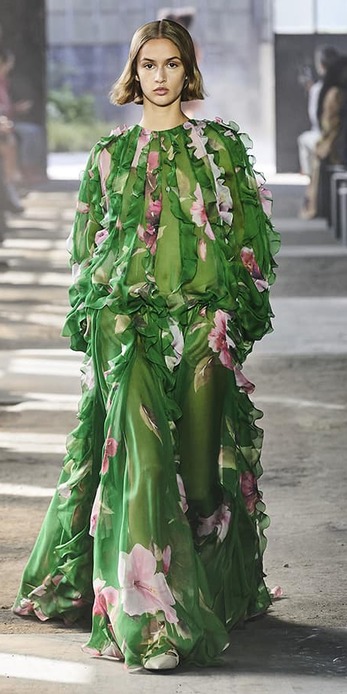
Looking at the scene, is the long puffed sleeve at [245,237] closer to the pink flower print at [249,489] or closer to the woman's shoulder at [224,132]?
the woman's shoulder at [224,132]

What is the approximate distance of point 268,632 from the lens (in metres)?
4.32

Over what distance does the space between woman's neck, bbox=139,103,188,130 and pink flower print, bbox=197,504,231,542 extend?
2.99ft

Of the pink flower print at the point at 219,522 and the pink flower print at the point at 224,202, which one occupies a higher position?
the pink flower print at the point at 224,202

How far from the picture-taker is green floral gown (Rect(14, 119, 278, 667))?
3.98 m

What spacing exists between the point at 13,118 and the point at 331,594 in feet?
78.2

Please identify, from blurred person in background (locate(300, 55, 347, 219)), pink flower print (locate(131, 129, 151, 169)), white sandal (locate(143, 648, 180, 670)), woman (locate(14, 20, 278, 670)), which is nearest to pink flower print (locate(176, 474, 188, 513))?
woman (locate(14, 20, 278, 670))

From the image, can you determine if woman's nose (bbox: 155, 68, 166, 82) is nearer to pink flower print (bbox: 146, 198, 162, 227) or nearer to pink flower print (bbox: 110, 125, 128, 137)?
pink flower print (bbox: 110, 125, 128, 137)

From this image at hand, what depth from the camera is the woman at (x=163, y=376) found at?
3.97m

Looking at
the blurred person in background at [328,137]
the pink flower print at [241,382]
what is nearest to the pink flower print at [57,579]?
the pink flower print at [241,382]

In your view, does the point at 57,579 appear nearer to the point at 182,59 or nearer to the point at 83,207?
the point at 83,207

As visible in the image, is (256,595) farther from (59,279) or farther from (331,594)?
(59,279)

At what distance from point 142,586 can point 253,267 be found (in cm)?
84

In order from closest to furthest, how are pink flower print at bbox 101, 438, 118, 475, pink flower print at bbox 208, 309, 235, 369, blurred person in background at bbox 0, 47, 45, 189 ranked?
pink flower print at bbox 101, 438, 118, 475 → pink flower print at bbox 208, 309, 235, 369 → blurred person in background at bbox 0, 47, 45, 189

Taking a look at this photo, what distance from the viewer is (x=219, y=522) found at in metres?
4.25
